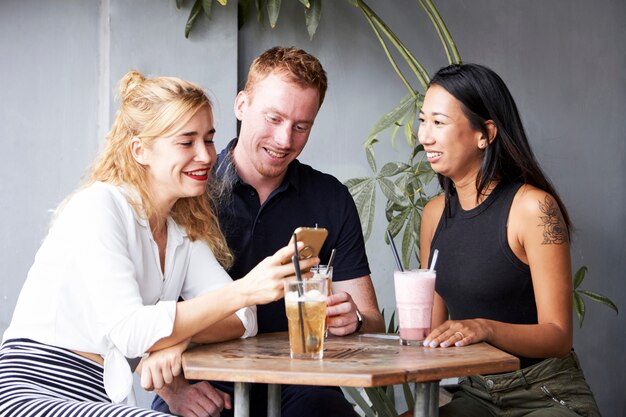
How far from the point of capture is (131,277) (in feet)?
6.50

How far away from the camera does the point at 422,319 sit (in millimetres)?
2027

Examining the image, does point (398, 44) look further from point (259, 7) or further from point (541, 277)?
point (541, 277)

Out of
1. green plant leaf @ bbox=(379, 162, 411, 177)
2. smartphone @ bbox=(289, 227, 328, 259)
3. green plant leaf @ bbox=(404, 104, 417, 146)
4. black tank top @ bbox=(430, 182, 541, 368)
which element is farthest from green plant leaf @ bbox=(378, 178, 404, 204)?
smartphone @ bbox=(289, 227, 328, 259)

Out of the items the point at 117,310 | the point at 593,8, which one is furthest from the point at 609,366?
the point at 117,310

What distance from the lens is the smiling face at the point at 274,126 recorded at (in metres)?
2.54

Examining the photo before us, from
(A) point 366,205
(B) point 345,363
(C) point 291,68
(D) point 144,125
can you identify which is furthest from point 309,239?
(A) point 366,205

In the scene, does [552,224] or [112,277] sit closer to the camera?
[112,277]

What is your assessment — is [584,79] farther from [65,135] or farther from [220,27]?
[65,135]

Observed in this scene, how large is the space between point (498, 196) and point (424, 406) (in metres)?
0.84

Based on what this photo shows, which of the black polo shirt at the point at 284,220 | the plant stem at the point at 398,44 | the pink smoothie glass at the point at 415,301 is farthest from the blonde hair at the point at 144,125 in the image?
the plant stem at the point at 398,44

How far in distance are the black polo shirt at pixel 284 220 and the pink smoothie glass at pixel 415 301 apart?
0.59 m

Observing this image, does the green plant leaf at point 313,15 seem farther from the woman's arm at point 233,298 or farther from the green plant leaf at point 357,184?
the woman's arm at point 233,298

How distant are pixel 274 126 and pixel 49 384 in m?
0.97

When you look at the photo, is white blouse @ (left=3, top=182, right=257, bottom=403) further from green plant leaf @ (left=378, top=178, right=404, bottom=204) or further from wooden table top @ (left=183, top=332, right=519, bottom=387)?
green plant leaf @ (left=378, top=178, right=404, bottom=204)
